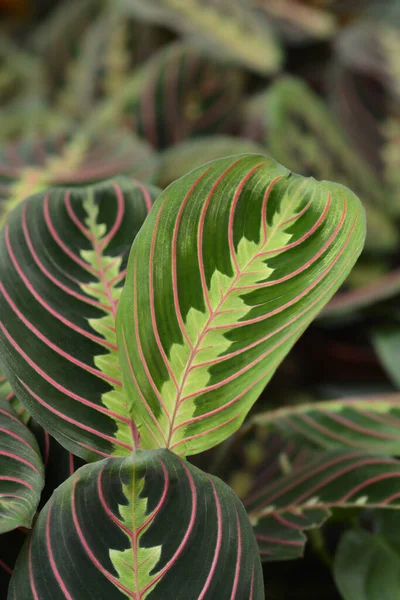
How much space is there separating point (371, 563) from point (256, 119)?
1.10 meters

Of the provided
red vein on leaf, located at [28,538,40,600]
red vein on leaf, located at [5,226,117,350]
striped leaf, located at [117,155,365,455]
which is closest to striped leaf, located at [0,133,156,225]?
red vein on leaf, located at [5,226,117,350]

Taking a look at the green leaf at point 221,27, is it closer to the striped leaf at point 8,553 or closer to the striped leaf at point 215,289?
the striped leaf at point 215,289

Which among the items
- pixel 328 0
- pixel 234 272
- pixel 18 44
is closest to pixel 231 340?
pixel 234 272

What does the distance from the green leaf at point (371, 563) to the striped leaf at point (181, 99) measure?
1.09m

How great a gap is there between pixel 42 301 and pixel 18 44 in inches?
81.3

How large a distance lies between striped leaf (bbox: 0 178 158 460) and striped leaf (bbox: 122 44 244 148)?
92 centimetres

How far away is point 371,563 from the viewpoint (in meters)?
0.72

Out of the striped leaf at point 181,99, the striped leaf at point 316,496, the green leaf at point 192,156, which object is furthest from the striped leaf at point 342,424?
the striped leaf at point 181,99

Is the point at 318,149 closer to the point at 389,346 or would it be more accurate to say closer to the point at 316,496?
the point at 389,346

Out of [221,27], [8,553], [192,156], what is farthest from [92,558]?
[221,27]

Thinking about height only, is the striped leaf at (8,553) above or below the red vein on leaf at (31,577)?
below

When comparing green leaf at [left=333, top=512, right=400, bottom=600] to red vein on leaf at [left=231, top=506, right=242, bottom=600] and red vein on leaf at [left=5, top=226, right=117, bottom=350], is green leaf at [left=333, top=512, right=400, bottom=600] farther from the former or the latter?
red vein on leaf at [left=5, top=226, right=117, bottom=350]

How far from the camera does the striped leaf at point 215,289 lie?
56 cm

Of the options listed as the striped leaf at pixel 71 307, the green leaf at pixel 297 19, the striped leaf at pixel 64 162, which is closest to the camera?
the striped leaf at pixel 71 307
